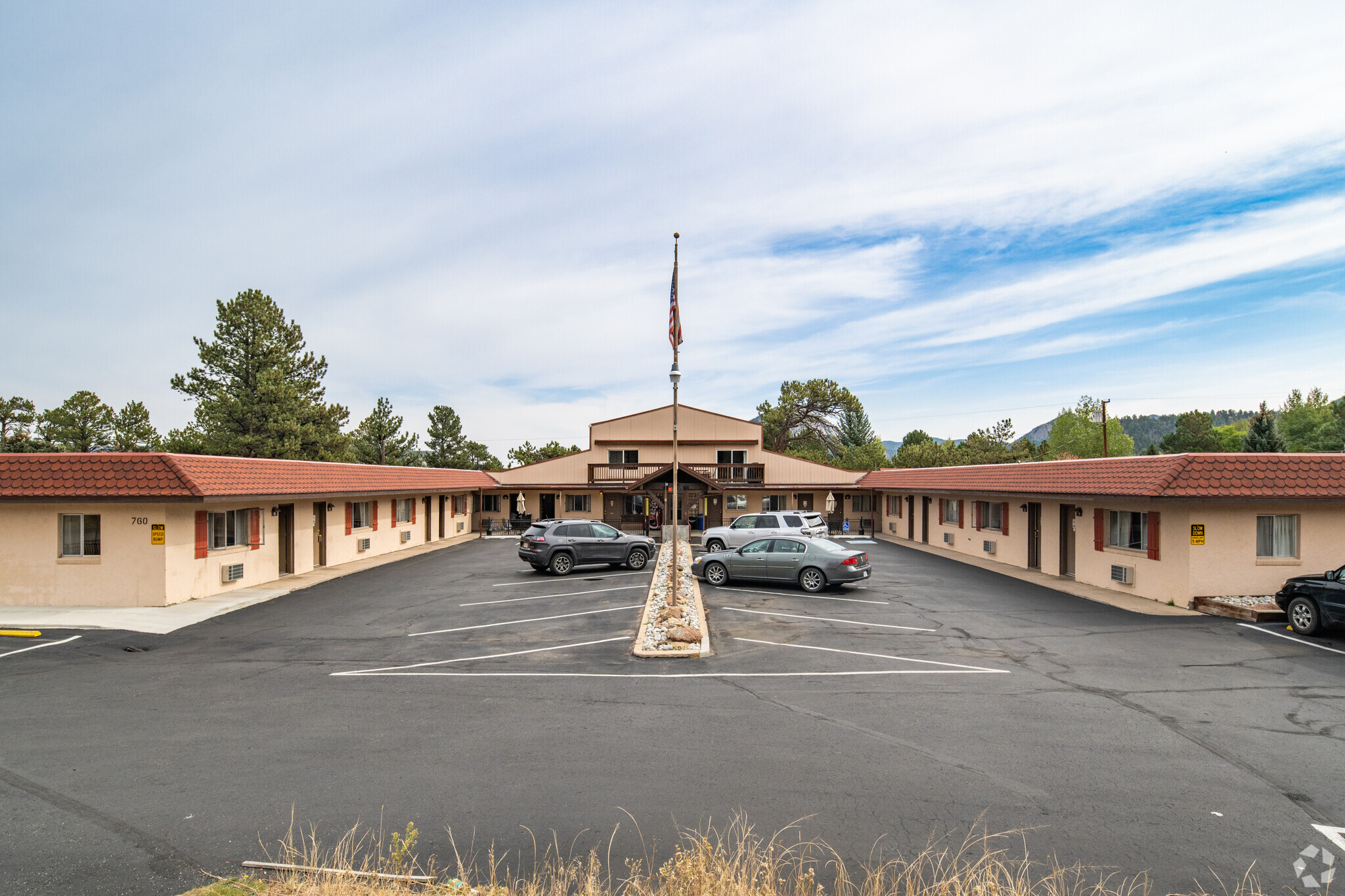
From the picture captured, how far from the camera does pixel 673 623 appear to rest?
43.1 feet

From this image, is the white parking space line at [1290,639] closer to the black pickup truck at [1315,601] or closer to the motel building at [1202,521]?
the black pickup truck at [1315,601]

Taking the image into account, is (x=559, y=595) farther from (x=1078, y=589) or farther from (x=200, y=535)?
(x=1078, y=589)

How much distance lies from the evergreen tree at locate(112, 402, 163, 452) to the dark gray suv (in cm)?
4171

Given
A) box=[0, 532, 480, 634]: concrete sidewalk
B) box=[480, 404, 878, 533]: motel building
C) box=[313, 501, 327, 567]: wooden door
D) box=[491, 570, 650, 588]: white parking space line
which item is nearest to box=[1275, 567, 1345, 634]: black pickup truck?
box=[491, 570, 650, 588]: white parking space line

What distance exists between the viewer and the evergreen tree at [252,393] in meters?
41.3

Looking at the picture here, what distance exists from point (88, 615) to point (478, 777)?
13673 mm

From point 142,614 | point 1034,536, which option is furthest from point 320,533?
point 1034,536

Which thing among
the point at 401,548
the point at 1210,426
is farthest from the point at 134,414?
→ the point at 1210,426

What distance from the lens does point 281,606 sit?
16.2m

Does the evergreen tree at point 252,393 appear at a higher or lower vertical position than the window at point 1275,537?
higher

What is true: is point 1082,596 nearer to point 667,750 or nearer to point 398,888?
point 667,750

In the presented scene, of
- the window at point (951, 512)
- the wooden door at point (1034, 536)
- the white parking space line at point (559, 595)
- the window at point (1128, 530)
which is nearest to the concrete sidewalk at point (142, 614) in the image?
the white parking space line at point (559, 595)

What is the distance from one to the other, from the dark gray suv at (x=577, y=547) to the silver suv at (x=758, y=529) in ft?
8.77

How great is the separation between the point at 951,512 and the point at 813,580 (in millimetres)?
15023
